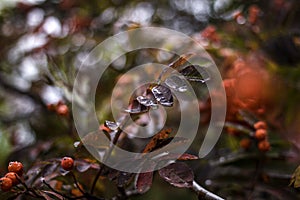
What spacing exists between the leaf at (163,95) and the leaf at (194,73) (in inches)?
1.5

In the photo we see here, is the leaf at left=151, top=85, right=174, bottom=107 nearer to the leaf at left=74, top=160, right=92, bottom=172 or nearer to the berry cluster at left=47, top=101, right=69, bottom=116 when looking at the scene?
the leaf at left=74, top=160, right=92, bottom=172

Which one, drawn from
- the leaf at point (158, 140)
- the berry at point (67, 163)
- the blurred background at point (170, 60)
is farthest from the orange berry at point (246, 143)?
the berry at point (67, 163)

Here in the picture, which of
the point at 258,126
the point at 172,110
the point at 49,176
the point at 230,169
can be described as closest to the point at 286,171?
the point at 230,169

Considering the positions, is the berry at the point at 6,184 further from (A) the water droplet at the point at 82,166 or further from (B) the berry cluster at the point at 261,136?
(B) the berry cluster at the point at 261,136

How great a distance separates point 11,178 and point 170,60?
625 millimetres

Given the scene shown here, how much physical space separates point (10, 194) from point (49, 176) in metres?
0.10

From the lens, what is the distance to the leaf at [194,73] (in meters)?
0.75

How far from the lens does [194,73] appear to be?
Result: 0.76m

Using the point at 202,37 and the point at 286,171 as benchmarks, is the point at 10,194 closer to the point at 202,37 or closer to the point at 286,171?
the point at 286,171

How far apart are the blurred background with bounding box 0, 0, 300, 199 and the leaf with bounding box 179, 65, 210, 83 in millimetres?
364

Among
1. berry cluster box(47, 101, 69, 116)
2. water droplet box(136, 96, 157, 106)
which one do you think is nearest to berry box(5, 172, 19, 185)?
water droplet box(136, 96, 157, 106)

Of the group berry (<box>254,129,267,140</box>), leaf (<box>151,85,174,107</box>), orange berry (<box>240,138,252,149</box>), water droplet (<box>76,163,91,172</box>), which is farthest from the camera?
orange berry (<box>240,138,252,149</box>)

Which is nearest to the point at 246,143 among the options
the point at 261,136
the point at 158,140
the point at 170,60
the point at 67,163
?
the point at 261,136

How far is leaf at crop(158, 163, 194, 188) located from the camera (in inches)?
29.4
